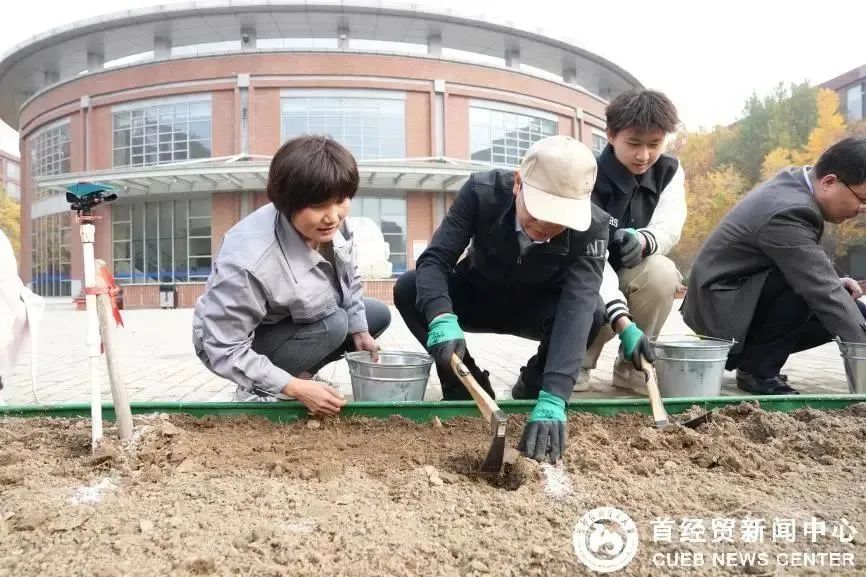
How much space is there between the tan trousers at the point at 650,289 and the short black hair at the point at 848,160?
37.9 inches

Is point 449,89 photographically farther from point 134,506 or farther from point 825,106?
point 134,506

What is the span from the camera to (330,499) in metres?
1.74

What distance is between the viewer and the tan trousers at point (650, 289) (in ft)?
11.2

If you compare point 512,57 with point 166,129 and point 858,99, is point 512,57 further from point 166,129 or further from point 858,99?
point 858,99

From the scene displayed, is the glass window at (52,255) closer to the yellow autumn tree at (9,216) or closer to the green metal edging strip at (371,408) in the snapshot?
the yellow autumn tree at (9,216)

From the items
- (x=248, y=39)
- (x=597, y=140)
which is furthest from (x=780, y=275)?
(x=597, y=140)

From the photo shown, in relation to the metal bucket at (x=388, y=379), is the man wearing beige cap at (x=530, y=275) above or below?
above

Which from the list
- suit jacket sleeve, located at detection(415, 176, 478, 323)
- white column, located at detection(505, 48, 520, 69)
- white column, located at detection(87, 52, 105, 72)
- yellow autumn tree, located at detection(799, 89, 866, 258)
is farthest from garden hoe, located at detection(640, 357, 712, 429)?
white column, located at detection(87, 52, 105, 72)

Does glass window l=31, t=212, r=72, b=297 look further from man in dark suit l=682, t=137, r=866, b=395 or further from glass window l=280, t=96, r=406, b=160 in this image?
man in dark suit l=682, t=137, r=866, b=395

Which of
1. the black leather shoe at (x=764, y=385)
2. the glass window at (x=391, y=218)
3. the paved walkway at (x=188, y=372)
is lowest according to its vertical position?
the paved walkway at (x=188, y=372)

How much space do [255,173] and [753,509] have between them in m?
18.3

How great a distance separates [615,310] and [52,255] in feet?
86.0

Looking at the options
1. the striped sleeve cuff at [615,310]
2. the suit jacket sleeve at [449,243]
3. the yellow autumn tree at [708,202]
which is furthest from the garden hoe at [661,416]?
the yellow autumn tree at [708,202]

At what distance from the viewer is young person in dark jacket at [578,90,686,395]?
3.05 meters
